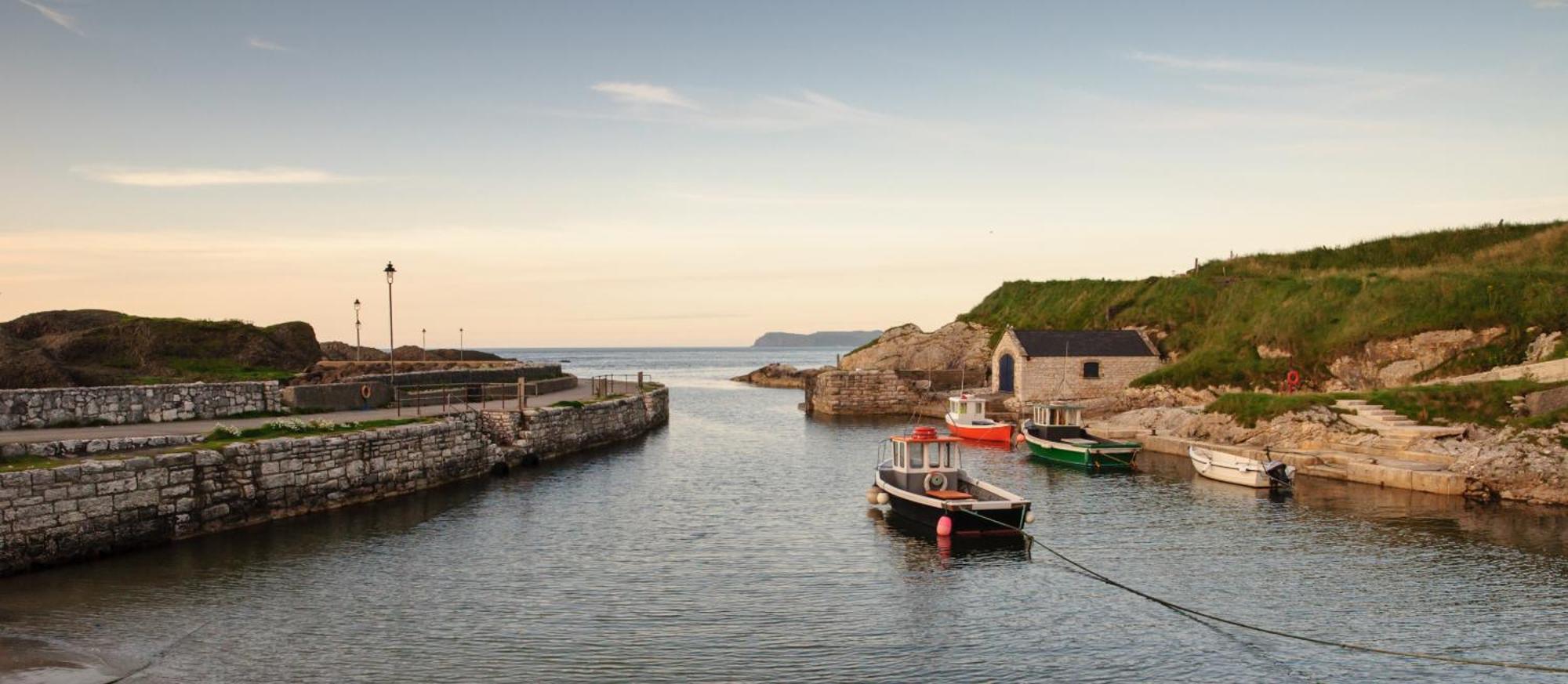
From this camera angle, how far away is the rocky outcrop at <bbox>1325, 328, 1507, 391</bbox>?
153 feet

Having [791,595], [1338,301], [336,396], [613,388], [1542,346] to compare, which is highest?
[1338,301]

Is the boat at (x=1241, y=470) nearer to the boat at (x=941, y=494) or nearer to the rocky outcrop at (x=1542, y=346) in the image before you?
the boat at (x=941, y=494)

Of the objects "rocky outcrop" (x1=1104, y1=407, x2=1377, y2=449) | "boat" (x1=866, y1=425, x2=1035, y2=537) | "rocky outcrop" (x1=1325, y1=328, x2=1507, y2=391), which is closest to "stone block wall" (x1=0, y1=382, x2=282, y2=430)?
"boat" (x1=866, y1=425, x2=1035, y2=537)

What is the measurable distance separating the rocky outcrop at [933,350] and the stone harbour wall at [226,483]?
157ft

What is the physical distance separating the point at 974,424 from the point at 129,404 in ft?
123

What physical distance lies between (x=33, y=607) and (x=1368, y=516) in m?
32.9

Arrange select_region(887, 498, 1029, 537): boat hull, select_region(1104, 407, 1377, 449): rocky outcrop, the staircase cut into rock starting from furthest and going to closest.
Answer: select_region(1104, 407, 1377, 449): rocky outcrop → the staircase cut into rock → select_region(887, 498, 1029, 537): boat hull

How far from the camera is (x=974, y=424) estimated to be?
52500 millimetres

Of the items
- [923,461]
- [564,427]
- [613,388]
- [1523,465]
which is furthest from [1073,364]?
[923,461]

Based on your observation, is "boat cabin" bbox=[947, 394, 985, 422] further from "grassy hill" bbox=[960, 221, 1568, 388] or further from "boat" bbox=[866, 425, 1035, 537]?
"boat" bbox=[866, 425, 1035, 537]

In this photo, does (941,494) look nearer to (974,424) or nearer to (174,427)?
(174,427)

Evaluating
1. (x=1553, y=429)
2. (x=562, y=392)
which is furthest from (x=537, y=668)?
(x=562, y=392)

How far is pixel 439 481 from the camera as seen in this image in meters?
34.8

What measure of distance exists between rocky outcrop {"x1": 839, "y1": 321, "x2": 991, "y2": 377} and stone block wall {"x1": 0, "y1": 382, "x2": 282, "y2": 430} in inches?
2086
